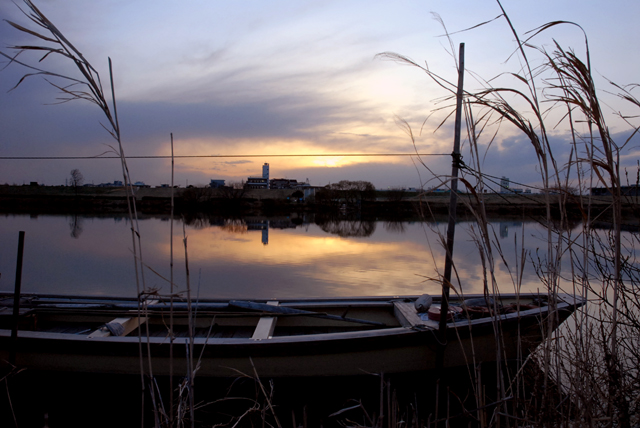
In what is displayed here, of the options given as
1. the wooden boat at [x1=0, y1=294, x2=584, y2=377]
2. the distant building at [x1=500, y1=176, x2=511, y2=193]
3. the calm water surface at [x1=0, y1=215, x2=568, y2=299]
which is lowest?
the calm water surface at [x1=0, y1=215, x2=568, y2=299]

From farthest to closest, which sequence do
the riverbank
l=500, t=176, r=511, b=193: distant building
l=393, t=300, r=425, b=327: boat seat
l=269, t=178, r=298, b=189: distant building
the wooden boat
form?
1. l=269, t=178, r=298, b=189: distant building
2. the riverbank
3. l=393, t=300, r=425, b=327: boat seat
4. the wooden boat
5. l=500, t=176, r=511, b=193: distant building

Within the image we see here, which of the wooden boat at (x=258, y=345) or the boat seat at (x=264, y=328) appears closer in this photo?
the wooden boat at (x=258, y=345)

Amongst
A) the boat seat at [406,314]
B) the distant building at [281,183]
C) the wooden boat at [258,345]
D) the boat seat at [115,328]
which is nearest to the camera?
the wooden boat at [258,345]

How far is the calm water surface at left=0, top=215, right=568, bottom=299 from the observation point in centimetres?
1076

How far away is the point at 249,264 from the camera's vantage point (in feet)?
46.6

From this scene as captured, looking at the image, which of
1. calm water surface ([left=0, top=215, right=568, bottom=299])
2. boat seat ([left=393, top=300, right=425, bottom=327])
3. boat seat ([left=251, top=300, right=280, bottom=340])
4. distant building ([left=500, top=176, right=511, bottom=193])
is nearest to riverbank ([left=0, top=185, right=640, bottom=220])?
calm water surface ([left=0, top=215, right=568, bottom=299])

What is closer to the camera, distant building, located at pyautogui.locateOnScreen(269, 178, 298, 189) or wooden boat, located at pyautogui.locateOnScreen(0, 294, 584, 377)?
wooden boat, located at pyautogui.locateOnScreen(0, 294, 584, 377)

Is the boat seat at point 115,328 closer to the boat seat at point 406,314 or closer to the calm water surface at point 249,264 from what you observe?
the calm water surface at point 249,264

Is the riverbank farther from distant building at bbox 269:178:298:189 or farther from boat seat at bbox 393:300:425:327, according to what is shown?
distant building at bbox 269:178:298:189

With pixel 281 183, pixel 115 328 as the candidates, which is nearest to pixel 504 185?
pixel 115 328

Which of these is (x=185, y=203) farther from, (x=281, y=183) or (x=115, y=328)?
(x=281, y=183)

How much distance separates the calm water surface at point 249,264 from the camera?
424 inches

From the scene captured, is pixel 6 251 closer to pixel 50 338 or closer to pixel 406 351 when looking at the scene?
pixel 50 338

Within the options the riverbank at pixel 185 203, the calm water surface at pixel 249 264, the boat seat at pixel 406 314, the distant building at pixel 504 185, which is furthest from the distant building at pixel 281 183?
the distant building at pixel 504 185
